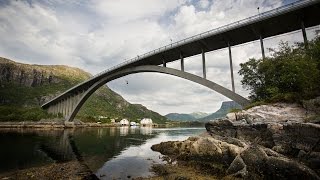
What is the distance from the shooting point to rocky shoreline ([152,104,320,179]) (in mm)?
13297

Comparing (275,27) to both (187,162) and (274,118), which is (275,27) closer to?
(274,118)

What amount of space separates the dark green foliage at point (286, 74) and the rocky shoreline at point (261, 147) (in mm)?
2090

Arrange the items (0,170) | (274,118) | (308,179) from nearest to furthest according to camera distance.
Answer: (308,179) → (0,170) → (274,118)

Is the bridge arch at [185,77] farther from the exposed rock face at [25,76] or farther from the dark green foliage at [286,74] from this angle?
the exposed rock face at [25,76]

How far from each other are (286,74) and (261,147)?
10308 mm

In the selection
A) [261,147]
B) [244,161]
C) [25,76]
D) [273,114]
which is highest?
[25,76]

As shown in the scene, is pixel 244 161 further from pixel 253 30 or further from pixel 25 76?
pixel 25 76

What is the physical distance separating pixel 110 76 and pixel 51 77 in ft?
488

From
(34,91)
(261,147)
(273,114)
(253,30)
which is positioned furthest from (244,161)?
(34,91)

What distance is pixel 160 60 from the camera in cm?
4512

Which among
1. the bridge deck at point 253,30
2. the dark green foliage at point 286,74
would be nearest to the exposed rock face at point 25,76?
the bridge deck at point 253,30

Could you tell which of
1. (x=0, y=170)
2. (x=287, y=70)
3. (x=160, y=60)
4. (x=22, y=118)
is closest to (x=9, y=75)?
(x=22, y=118)

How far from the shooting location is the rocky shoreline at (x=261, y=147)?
13.3 m

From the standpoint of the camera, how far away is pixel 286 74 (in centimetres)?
2227
